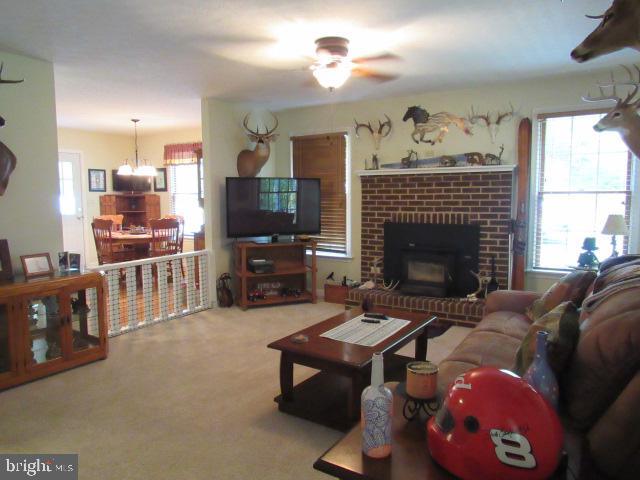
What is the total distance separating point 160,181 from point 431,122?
4925 millimetres

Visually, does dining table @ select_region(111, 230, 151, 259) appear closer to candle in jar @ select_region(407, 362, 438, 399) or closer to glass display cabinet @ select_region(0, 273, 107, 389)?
glass display cabinet @ select_region(0, 273, 107, 389)

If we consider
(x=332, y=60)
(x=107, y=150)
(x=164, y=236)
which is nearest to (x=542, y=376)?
(x=332, y=60)

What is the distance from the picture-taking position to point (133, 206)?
26.0ft

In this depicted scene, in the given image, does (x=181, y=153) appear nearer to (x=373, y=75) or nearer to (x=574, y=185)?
(x=373, y=75)

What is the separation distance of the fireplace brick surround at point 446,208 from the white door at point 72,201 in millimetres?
4915

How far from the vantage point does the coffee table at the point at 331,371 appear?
7.72 ft

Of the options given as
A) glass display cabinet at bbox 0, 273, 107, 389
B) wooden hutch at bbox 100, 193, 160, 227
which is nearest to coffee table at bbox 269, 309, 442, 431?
glass display cabinet at bbox 0, 273, 107, 389

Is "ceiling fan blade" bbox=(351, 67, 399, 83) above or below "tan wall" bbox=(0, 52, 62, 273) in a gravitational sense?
above

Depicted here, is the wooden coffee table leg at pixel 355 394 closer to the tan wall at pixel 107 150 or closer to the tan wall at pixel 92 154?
the tan wall at pixel 107 150

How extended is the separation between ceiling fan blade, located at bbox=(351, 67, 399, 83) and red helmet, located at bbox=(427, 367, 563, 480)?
3232 mm

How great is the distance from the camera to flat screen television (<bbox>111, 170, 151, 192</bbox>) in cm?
775

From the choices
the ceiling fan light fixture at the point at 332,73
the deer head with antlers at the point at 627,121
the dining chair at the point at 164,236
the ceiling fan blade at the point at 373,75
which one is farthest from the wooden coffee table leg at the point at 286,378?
the dining chair at the point at 164,236

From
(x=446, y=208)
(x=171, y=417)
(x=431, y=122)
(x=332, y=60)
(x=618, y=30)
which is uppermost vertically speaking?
(x=332, y=60)

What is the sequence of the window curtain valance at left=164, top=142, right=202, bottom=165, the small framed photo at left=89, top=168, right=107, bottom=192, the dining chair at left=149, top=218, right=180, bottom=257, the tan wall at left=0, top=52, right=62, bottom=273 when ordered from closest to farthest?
the tan wall at left=0, top=52, right=62, bottom=273, the dining chair at left=149, top=218, right=180, bottom=257, the window curtain valance at left=164, top=142, right=202, bottom=165, the small framed photo at left=89, top=168, right=107, bottom=192
